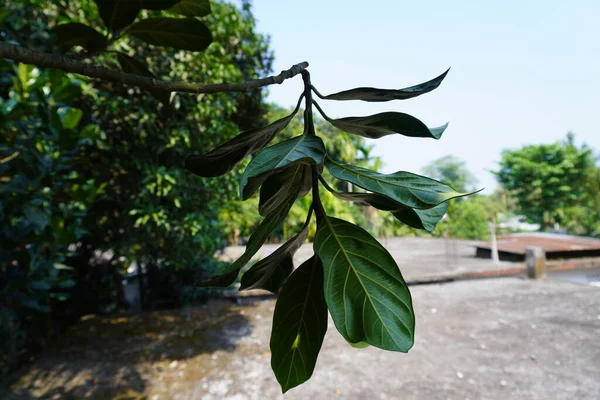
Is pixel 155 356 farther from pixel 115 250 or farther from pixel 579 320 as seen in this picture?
pixel 579 320

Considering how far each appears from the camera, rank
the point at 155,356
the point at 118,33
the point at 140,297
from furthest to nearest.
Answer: the point at 140,297, the point at 155,356, the point at 118,33

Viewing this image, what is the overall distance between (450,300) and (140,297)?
3.07 m

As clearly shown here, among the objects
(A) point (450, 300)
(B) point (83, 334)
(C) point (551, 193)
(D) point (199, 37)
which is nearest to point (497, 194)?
(C) point (551, 193)

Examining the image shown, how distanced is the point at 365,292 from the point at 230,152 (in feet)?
0.36

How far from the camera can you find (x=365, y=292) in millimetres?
195

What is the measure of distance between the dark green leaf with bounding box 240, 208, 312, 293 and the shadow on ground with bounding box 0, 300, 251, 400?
8.64 ft

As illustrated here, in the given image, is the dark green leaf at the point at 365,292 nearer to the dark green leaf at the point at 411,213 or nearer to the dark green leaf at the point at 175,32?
the dark green leaf at the point at 411,213

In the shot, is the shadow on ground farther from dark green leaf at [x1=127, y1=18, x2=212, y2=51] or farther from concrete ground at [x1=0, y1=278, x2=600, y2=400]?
dark green leaf at [x1=127, y1=18, x2=212, y2=51]

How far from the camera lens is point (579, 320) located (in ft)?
8.96

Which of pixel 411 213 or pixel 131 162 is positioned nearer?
pixel 411 213

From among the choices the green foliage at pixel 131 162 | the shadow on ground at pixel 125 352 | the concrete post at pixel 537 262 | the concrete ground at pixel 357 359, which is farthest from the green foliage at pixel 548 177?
the green foliage at pixel 131 162

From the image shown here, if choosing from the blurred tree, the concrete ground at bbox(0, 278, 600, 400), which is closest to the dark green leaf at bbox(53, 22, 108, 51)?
the concrete ground at bbox(0, 278, 600, 400)

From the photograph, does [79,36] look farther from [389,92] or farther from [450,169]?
Result: [450,169]

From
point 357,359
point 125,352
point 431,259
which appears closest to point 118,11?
point 357,359
